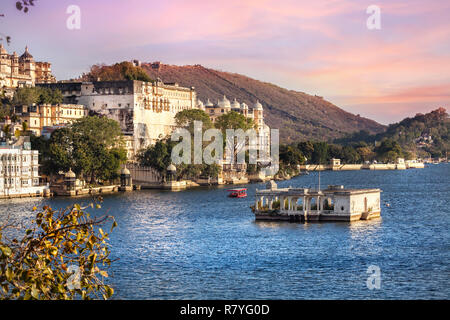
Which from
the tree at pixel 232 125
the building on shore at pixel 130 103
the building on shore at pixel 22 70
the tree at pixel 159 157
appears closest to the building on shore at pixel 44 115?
the building on shore at pixel 130 103

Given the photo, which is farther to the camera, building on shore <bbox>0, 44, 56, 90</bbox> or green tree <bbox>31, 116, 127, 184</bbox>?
building on shore <bbox>0, 44, 56, 90</bbox>

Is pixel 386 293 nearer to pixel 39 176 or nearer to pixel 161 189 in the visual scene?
pixel 39 176

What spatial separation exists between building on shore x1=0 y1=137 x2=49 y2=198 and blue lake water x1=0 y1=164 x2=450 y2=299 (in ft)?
57.4

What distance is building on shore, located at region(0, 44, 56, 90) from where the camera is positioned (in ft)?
521

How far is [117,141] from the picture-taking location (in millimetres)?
122750

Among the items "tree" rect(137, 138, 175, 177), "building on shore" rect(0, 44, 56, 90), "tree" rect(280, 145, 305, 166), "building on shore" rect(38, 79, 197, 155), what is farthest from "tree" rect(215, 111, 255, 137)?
"building on shore" rect(0, 44, 56, 90)

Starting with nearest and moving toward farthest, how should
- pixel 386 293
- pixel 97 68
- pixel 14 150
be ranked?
pixel 386 293 → pixel 14 150 → pixel 97 68

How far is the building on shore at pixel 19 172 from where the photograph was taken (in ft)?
329

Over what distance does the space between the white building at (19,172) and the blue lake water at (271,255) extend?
1746 centimetres

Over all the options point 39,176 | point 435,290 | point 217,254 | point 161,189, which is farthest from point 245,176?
point 435,290

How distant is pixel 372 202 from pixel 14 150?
179 ft

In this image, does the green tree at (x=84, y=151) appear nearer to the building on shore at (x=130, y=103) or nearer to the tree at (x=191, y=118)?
the tree at (x=191, y=118)

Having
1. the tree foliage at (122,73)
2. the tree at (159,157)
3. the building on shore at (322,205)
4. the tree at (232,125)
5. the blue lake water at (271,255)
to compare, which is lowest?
the blue lake water at (271,255)

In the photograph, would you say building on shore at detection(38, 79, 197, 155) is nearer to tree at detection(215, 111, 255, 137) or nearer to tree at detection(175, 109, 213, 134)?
tree at detection(175, 109, 213, 134)
